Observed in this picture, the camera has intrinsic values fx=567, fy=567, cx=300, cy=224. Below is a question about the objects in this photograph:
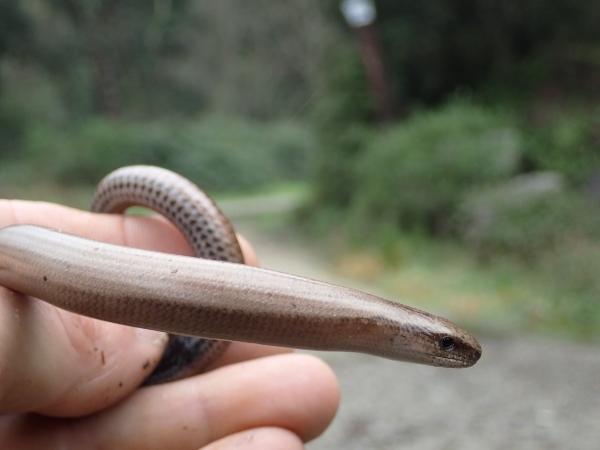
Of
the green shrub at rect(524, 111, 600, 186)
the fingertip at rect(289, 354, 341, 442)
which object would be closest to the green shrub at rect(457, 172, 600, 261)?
the green shrub at rect(524, 111, 600, 186)

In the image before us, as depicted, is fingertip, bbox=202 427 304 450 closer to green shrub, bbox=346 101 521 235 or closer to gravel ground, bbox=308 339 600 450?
gravel ground, bbox=308 339 600 450

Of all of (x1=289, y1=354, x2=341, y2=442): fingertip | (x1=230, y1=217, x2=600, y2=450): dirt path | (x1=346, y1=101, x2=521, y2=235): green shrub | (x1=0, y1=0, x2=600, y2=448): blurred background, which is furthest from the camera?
(x1=346, y1=101, x2=521, y2=235): green shrub

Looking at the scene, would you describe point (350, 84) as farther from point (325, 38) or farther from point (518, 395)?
point (518, 395)

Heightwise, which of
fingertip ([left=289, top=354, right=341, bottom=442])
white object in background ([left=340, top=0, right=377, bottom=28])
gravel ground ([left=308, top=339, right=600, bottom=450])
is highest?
white object in background ([left=340, top=0, right=377, bottom=28])

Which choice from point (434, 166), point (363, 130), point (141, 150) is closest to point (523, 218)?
point (434, 166)

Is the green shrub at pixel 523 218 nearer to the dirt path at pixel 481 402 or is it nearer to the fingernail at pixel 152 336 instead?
the dirt path at pixel 481 402

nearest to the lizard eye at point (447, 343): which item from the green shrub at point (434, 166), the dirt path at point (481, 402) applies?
the dirt path at point (481, 402)
